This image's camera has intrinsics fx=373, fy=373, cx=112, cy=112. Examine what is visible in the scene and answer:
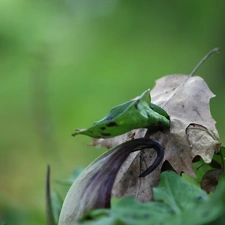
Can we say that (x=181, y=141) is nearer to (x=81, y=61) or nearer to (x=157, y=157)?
→ (x=157, y=157)

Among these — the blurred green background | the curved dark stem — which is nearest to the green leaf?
the curved dark stem

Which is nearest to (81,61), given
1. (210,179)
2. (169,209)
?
(210,179)

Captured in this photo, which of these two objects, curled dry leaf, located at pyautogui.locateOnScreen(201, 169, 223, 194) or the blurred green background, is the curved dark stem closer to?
curled dry leaf, located at pyautogui.locateOnScreen(201, 169, 223, 194)

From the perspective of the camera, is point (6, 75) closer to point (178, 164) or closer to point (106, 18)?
point (106, 18)

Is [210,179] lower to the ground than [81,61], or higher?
lower

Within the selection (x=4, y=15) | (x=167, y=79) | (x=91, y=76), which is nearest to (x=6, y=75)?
(x=4, y=15)
